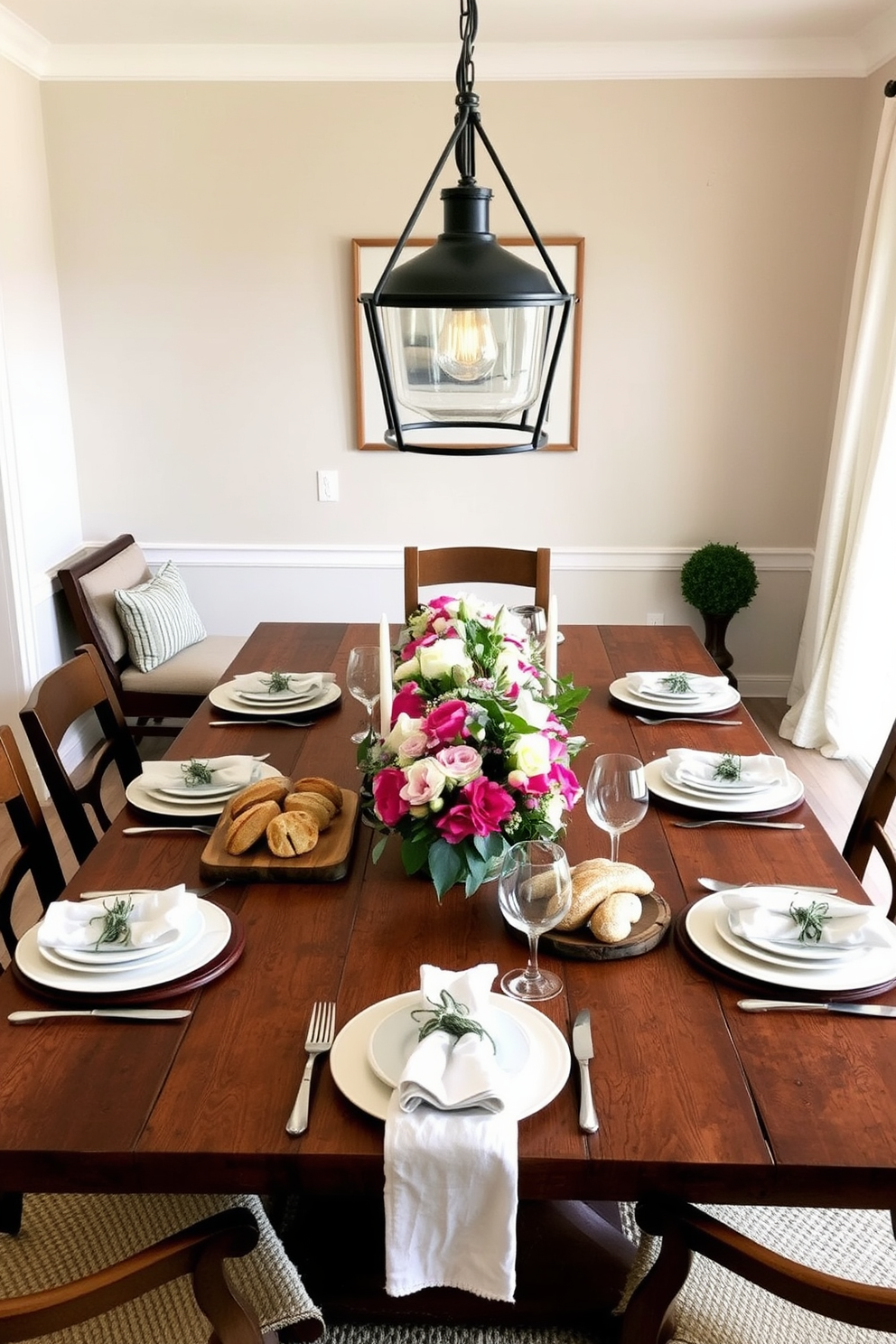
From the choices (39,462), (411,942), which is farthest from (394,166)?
(411,942)

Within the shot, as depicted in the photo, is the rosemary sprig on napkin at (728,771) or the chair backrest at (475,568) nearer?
the rosemary sprig on napkin at (728,771)

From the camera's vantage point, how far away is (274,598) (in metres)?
4.44

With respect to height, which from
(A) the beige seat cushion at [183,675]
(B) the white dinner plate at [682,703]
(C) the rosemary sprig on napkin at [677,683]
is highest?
(C) the rosemary sprig on napkin at [677,683]

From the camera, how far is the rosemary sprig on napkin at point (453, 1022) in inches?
52.0

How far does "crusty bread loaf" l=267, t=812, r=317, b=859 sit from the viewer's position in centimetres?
175

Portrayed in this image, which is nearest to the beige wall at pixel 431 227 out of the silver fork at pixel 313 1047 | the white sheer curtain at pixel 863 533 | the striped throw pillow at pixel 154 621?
the white sheer curtain at pixel 863 533

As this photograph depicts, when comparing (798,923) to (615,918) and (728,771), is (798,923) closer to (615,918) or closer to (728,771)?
(615,918)

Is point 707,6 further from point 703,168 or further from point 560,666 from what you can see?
point 560,666

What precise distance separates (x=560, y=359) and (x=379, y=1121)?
10.5 feet

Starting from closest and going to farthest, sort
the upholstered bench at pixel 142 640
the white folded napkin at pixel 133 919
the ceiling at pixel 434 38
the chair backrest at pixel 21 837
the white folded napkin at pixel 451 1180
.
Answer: the white folded napkin at pixel 451 1180, the white folded napkin at pixel 133 919, the chair backrest at pixel 21 837, the ceiling at pixel 434 38, the upholstered bench at pixel 142 640

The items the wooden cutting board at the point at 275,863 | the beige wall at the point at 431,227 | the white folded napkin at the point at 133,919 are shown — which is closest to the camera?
the white folded napkin at the point at 133,919

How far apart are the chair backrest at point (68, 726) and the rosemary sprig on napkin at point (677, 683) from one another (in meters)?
1.20

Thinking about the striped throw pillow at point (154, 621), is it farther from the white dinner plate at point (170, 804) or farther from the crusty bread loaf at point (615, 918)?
the crusty bread loaf at point (615, 918)

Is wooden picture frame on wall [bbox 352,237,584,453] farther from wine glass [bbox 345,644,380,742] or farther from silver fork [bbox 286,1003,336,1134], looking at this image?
silver fork [bbox 286,1003,336,1134]
